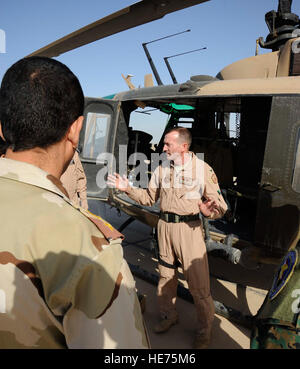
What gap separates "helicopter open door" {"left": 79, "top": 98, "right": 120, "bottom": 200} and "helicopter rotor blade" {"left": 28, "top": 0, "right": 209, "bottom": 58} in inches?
59.9

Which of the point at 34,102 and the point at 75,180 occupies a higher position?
the point at 34,102

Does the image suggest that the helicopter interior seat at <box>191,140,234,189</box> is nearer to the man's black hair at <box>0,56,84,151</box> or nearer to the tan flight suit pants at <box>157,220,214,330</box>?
the tan flight suit pants at <box>157,220,214,330</box>

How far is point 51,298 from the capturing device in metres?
0.68

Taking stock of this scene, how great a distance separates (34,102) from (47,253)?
1.40 feet

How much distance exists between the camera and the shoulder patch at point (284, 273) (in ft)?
3.32

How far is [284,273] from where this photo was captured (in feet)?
3.44

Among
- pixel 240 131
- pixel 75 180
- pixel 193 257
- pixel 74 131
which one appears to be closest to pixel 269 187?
pixel 193 257

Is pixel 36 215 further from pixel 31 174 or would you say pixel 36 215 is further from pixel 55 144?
pixel 55 144

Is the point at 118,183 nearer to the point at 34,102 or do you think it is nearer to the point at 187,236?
the point at 187,236

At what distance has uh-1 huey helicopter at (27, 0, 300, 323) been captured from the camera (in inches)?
115

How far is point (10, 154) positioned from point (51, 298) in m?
0.43

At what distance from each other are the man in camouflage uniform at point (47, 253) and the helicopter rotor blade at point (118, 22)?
175cm

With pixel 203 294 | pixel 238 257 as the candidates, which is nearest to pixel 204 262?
pixel 203 294

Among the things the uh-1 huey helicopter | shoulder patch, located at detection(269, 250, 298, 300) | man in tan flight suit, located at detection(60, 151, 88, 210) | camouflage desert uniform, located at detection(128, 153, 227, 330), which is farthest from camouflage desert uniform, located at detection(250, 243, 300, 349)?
man in tan flight suit, located at detection(60, 151, 88, 210)
